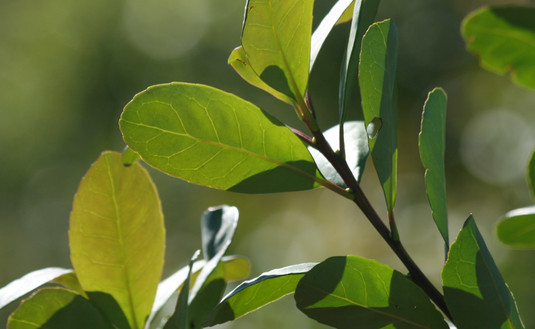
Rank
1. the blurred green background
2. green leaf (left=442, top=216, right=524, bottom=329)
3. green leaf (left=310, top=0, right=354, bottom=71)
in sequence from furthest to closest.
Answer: the blurred green background, green leaf (left=310, top=0, right=354, bottom=71), green leaf (left=442, top=216, right=524, bottom=329)

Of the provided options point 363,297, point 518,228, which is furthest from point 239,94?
point 363,297

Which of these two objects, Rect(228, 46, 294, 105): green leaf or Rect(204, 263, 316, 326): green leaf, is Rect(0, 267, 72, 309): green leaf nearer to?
Rect(204, 263, 316, 326): green leaf

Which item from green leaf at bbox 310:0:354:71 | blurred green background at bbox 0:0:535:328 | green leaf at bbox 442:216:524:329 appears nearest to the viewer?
green leaf at bbox 442:216:524:329

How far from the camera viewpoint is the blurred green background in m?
5.37

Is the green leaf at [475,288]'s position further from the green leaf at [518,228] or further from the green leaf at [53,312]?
the green leaf at [53,312]

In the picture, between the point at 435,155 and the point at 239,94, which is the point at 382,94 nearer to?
the point at 435,155

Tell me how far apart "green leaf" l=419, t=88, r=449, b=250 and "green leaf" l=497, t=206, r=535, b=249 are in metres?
0.14

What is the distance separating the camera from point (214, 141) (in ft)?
1.58

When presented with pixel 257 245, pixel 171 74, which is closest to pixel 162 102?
pixel 257 245

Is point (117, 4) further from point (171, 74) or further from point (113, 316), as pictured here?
point (113, 316)

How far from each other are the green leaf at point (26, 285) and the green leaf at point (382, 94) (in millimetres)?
317

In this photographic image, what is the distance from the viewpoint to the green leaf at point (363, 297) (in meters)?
0.45

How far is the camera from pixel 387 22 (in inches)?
19.0

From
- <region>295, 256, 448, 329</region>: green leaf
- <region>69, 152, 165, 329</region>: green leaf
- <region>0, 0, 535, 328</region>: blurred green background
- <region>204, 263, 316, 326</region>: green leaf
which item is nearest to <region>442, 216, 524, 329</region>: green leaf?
<region>295, 256, 448, 329</region>: green leaf
